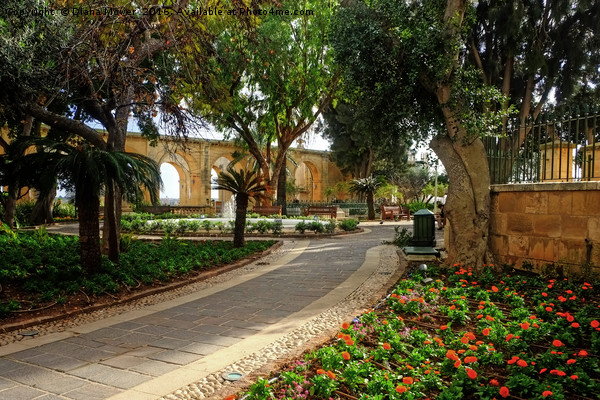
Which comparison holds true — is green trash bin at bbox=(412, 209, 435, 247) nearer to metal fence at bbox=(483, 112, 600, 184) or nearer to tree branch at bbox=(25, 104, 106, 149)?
metal fence at bbox=(483, 112, 600, 184)

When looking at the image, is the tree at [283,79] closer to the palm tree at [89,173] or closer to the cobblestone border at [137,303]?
the cobblestone border at [137,303]

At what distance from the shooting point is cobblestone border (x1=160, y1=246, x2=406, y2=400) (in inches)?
101

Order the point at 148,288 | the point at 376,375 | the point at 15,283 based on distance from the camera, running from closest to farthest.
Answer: the point at 376,375
the point at 15,283
the point at 148,288

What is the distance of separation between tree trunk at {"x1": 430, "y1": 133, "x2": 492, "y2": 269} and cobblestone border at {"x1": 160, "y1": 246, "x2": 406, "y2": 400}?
122 cm

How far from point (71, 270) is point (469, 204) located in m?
5.69

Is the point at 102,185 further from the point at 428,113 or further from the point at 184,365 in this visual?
the point at 428,113

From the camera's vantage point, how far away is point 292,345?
3.40 m

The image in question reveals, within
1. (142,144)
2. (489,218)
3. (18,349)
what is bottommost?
(18,349)

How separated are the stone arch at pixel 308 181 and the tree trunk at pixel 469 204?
1100 inches

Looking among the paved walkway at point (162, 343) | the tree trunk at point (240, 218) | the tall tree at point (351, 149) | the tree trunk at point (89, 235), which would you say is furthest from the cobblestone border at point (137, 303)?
the tall tree at point (351, 149)

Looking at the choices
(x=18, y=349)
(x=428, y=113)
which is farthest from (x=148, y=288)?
(x=428, y=113)

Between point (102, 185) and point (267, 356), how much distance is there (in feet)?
11.1

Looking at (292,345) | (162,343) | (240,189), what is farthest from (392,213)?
(162,343)

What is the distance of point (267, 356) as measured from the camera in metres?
3.15
